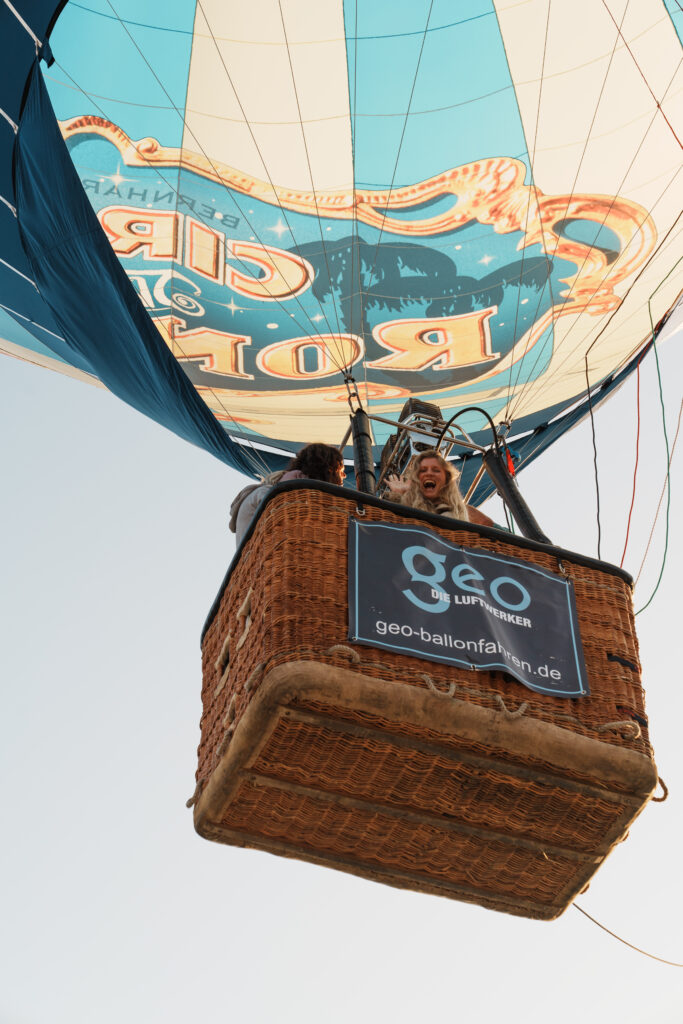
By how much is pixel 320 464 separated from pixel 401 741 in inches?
40.2

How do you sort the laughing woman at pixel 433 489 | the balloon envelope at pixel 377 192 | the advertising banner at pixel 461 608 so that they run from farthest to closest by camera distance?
the balloon envelope at pixel 377 192
the laughing woman at pixel 433 489
the advertising banner at pixel 461 608

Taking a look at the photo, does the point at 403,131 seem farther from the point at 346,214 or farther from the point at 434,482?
the point at 434,482

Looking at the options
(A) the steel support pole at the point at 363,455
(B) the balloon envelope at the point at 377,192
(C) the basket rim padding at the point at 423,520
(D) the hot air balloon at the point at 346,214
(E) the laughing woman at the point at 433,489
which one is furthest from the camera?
(B) the balloon envelope at the point at 377,192

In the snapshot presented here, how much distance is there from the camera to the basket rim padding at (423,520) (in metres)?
2.89

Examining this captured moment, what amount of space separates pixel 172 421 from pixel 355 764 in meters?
2.45

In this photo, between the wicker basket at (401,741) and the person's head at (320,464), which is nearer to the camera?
the wicker basket at (401,741)

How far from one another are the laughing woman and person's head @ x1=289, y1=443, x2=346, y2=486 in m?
0.20

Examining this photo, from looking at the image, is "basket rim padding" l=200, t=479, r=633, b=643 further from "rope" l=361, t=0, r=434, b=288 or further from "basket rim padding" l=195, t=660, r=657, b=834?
"rope" l=361, t=0, r=434, b=288

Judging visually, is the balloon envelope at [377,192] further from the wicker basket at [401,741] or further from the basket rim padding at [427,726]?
the basket rim padding at [427,726]

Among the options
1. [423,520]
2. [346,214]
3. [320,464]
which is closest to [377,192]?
[346,214]

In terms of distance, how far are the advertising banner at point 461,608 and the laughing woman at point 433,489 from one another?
386 millimetres

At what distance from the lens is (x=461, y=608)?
2828 mm

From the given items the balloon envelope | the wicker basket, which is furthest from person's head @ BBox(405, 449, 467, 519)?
the balloon envelope

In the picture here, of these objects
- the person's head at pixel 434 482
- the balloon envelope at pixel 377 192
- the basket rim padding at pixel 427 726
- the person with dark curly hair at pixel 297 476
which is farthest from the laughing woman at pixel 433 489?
the balloon envelope at pixel 377 192
